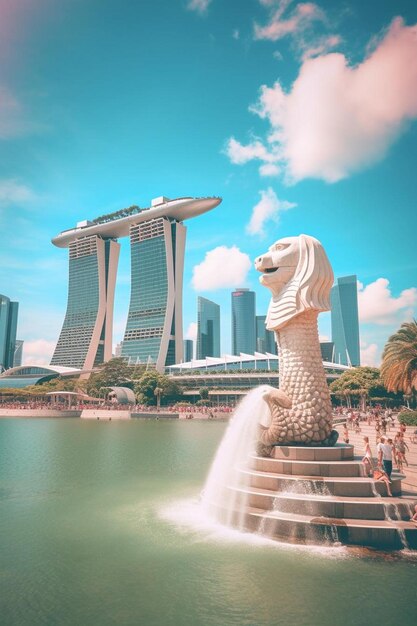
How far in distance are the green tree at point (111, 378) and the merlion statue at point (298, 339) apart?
72907mm

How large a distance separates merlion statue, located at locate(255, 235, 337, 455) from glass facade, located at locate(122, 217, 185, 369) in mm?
104053

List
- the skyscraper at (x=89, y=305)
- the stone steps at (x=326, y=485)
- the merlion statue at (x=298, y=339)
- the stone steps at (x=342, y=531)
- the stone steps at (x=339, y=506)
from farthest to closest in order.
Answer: the skyscraper at (x=89, y=305), the merlion statue at (x=298, y=339), the stone steps at (x=326, y=485), the stone steps at (x=339, y=506), the stone steps at (x=342, y=531)

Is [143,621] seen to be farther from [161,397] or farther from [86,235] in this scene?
[86,235]

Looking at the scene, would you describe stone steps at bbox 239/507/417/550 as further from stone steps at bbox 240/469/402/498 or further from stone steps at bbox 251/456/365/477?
stone steps at bbox 251/456/365/477

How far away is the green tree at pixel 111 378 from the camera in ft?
277

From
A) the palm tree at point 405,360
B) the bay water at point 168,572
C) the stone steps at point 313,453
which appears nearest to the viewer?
the bay water at point 168,572

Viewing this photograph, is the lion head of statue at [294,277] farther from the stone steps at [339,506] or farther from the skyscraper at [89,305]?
the skyscraper at [89,305]

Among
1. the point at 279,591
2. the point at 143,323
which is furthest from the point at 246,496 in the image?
the point at 143,323

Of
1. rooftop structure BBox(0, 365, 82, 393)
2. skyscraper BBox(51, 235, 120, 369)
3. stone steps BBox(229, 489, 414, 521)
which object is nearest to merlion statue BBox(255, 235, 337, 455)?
stone steps BBox(229, 489, 414, 521)

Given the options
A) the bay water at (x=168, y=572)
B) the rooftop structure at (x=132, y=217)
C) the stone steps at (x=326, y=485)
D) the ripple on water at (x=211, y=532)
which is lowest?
the bay water at (x=168, y=572)

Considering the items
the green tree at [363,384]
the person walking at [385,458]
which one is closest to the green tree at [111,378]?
the green tree at [363,384]

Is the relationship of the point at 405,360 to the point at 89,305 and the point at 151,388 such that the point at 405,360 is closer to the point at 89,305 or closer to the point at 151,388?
the point at 151,388

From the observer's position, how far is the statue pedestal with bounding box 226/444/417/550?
10234 millimetres

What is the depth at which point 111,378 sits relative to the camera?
86438mm
